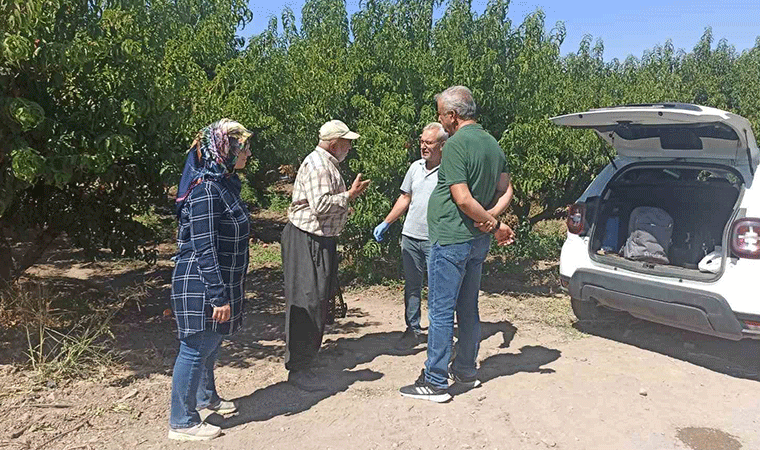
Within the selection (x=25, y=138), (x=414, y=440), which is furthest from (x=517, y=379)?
(x=25, y=138)

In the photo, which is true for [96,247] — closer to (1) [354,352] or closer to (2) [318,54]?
(1) [354,352]

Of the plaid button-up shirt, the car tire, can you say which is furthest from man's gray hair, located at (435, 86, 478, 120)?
the car tire

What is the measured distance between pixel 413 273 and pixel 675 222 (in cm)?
263

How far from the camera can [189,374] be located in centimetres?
363

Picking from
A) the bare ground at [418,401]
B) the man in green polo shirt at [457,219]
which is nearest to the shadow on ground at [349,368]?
the bare ground at [418,401]

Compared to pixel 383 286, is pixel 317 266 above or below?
above

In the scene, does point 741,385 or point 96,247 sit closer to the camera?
point 741,385

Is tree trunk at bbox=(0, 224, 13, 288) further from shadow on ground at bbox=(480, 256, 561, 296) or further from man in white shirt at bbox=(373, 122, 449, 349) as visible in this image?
shadow on ground at bbox=(480, 256, 561, 296)

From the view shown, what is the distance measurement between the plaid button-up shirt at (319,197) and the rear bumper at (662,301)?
Result: 2258mm

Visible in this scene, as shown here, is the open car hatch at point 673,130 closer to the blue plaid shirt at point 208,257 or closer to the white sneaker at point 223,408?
the blue plaid shirt at point 208,257

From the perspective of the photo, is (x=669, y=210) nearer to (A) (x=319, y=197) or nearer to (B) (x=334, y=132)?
(B) (x=334, y=132)

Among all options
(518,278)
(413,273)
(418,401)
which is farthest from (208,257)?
(518,278)

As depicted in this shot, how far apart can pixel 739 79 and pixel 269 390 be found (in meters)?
18.6

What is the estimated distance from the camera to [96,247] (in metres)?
6.00
